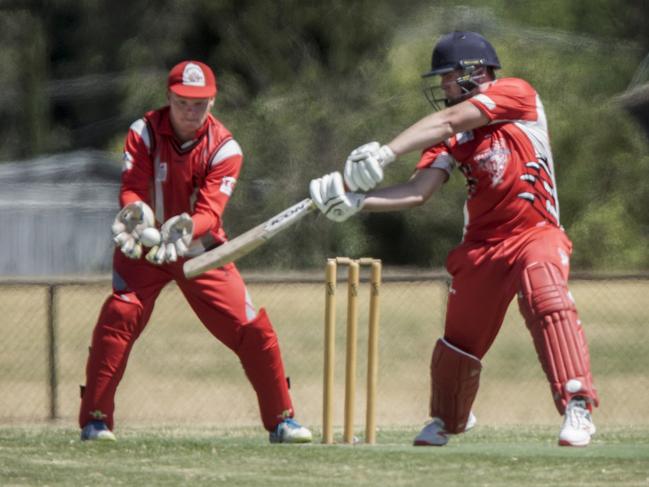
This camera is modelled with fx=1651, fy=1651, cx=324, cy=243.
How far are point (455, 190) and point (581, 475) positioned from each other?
2467cm

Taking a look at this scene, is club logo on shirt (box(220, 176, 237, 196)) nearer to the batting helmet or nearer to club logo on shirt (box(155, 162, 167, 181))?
club logo on shirt (box(155, 162, 167, 181))

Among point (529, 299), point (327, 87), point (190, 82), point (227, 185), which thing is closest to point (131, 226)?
point (227, 185)

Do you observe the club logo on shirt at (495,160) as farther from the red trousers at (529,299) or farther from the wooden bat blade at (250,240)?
the wooden bat blade at (250,240)

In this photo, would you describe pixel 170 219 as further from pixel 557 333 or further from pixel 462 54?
pixel 557 333

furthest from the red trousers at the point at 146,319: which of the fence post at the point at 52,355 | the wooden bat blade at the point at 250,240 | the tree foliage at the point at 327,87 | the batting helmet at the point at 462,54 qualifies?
the tree foliage at the point at 327,87

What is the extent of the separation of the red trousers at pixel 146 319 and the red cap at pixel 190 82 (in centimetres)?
82

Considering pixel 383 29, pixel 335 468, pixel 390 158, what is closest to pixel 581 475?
pixel 335 468

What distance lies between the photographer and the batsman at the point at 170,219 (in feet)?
25.7

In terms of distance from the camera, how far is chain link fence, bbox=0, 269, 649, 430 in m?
12.6

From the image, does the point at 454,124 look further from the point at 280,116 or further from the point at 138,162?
the point at 280,116

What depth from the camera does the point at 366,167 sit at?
21.2 ft

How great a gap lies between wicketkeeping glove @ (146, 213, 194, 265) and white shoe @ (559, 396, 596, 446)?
6.65ft

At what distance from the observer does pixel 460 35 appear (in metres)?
7.09

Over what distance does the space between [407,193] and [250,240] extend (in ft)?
2.32
